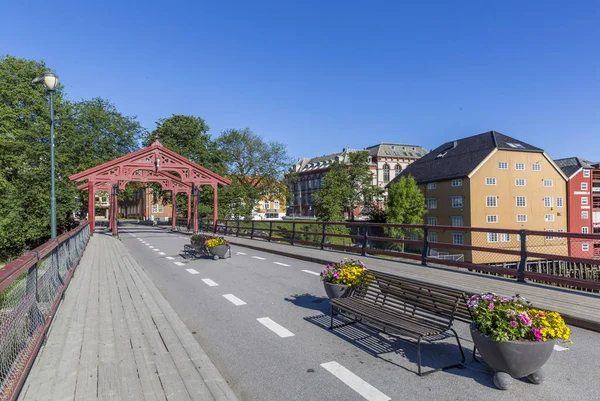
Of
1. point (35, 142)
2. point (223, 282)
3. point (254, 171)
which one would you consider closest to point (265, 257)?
point (223, 282)

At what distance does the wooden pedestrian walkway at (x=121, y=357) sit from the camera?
3.63 meters

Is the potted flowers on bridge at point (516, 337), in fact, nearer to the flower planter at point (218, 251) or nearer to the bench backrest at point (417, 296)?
the bench backrest at point (417, 296)

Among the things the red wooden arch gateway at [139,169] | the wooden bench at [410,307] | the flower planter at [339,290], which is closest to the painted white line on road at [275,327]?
the wooden bench at [410,307]

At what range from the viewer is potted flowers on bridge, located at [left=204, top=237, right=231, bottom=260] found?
46.4ft

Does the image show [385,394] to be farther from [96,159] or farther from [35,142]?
[96,159]

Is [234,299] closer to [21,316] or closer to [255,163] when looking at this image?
[21,316]

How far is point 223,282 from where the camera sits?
9.77 meters

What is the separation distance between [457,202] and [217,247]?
4097 cm

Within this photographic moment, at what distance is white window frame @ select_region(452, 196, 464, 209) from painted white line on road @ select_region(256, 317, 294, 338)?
151 feet

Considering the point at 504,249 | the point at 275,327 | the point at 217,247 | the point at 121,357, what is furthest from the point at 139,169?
the point at 121,357

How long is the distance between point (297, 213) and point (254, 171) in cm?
4895

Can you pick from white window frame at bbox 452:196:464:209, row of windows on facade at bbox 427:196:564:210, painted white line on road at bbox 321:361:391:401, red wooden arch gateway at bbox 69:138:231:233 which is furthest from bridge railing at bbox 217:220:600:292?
row of windows on facade at bbox 427:196:564:210

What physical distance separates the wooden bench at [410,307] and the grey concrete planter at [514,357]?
544 mm

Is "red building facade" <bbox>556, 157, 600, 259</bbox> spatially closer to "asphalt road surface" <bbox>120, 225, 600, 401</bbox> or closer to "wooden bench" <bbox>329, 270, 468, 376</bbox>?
"asphalt road surface" <bbox>120, 225, 600, 401</bbox>
